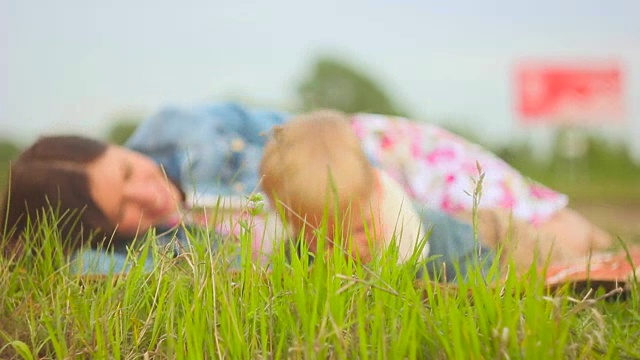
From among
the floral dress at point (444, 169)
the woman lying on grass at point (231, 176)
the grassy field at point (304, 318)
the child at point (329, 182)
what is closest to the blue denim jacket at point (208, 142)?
the woman lying on grass at point (231, 176)

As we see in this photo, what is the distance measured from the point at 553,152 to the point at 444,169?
7.40 feet

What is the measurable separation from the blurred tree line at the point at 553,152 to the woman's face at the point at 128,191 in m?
2.26

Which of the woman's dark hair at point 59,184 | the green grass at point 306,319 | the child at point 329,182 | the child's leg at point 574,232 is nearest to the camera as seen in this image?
the green grass at point 306,319

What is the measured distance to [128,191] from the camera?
189 centimetres

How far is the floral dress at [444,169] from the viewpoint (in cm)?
262

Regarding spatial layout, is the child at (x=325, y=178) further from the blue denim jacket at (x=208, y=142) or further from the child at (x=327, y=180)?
the blue denim jacket at (x=208, y=142)

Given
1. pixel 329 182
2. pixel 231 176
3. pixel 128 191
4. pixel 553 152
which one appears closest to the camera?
pixel 329 182

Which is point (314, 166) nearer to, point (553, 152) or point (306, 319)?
point (306, 319)

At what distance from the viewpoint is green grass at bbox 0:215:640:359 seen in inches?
32.2

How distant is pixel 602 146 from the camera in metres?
5.19

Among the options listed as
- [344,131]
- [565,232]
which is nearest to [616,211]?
[565,232]

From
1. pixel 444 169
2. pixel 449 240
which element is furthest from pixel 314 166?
pixel 444 169

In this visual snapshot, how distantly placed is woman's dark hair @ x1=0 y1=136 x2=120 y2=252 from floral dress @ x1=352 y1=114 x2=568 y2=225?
100 centimetres

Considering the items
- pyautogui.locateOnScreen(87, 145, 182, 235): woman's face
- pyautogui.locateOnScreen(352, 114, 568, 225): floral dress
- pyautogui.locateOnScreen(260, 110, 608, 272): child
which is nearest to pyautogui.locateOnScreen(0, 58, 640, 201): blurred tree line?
pyautogui.locateOnScreen(352, 114, 568, 225): floral dress
